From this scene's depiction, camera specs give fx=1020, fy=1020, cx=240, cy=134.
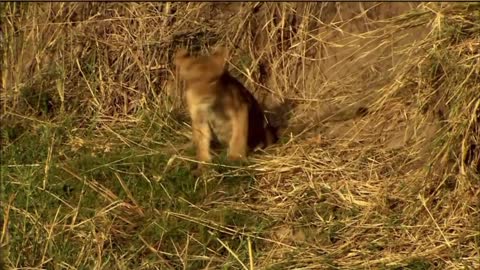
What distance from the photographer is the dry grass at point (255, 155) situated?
4715 millimetres

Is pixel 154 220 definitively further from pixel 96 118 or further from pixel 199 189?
pixel 96 118

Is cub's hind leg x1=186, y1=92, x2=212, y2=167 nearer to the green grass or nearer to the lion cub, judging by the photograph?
the lion cub

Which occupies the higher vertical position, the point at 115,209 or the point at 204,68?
the point at 204,68

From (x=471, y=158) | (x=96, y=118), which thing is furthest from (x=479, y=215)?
(x=96, y=118)

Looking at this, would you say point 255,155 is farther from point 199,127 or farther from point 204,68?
point 204,68

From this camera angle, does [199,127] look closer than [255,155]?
No

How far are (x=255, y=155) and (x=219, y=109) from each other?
344mm

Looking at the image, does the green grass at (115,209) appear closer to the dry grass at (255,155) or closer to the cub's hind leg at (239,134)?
the dry grass at (255,155)

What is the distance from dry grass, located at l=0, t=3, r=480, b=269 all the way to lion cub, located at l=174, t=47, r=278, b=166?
16 cm

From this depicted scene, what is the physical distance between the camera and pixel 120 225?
5.00 meters

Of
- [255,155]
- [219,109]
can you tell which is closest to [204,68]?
[219,109]

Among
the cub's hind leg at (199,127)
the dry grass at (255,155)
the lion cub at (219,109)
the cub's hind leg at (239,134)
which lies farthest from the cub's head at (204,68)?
the dry grass at (255,155)

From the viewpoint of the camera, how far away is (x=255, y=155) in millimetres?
5617

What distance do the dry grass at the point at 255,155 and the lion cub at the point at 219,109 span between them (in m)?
0.16
